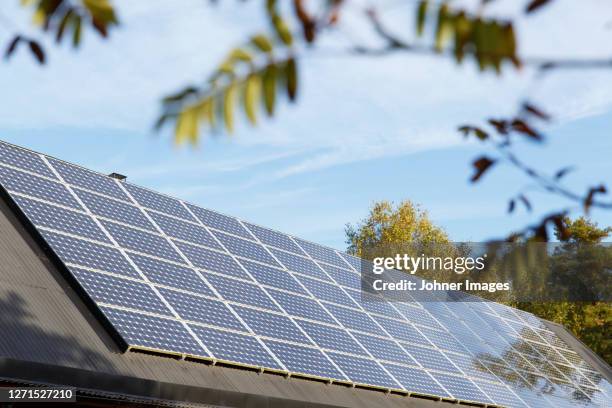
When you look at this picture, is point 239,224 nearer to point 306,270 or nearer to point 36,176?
point 306,270

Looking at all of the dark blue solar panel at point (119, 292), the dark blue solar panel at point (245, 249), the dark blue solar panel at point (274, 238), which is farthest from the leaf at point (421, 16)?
the dark blue solar panel at point (274, 238)

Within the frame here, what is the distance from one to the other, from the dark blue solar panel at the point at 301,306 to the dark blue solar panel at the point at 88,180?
4.28 meters

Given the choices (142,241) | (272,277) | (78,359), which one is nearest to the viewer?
(78,359)

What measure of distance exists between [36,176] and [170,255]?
10.7 feet

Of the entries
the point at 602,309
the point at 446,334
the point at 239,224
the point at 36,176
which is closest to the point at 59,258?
the point at 36,176

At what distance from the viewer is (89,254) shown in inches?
694

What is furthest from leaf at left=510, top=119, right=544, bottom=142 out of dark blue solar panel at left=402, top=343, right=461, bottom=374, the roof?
dark blue solar panel at left=402, top=343, right=461, bottom=374

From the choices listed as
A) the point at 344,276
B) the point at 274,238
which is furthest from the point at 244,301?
the point at 344,276

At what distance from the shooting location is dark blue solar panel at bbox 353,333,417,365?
70.2ft

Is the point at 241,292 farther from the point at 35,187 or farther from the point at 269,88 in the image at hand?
the point at 269,88

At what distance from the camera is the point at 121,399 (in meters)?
14.3

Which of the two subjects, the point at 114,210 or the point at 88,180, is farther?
the point at 88,180

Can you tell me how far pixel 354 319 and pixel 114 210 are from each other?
656 centimetres

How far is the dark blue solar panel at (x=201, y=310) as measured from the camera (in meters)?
17.6
